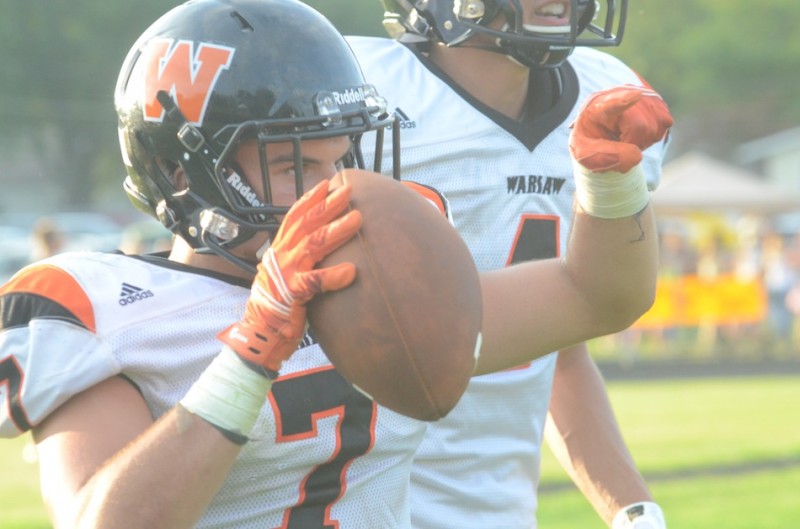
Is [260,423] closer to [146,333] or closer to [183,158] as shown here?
[146,333]

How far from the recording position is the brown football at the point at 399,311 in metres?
2.02

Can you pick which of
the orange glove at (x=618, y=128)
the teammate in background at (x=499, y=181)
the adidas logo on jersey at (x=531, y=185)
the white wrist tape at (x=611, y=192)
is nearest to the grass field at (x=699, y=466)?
the teammate in background at (x=499, y=181)

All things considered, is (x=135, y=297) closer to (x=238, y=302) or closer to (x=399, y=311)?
(x=238, y=302)

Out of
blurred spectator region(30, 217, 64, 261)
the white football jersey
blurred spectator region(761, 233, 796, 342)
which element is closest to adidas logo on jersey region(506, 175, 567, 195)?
the white football jersey

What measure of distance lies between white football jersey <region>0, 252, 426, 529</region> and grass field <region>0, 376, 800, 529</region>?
15.8ft

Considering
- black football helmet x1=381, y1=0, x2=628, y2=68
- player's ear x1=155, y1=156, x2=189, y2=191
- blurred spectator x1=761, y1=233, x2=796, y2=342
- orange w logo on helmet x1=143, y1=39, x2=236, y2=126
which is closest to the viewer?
orange w logo on helmet x1=143, y1=39, x2=236, y2=126

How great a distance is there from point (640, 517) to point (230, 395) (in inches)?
64.1

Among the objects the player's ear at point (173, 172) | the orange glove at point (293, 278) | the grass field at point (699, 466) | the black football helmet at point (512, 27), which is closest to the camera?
the orange glove at point (293, 278)

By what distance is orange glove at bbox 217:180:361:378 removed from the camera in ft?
6.52

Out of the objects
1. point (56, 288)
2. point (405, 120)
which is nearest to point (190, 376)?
point (56, 288)

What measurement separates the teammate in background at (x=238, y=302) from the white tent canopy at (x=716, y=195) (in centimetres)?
2231

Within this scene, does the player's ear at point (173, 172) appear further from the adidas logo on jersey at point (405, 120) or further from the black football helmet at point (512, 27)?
the black football helmet at point (512, 27)

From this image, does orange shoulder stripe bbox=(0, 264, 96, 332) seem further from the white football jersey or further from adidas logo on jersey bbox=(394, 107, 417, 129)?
adidas logo on jersey bbox=(394, 107, 417, 129)

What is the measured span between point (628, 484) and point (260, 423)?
55.5 inches
